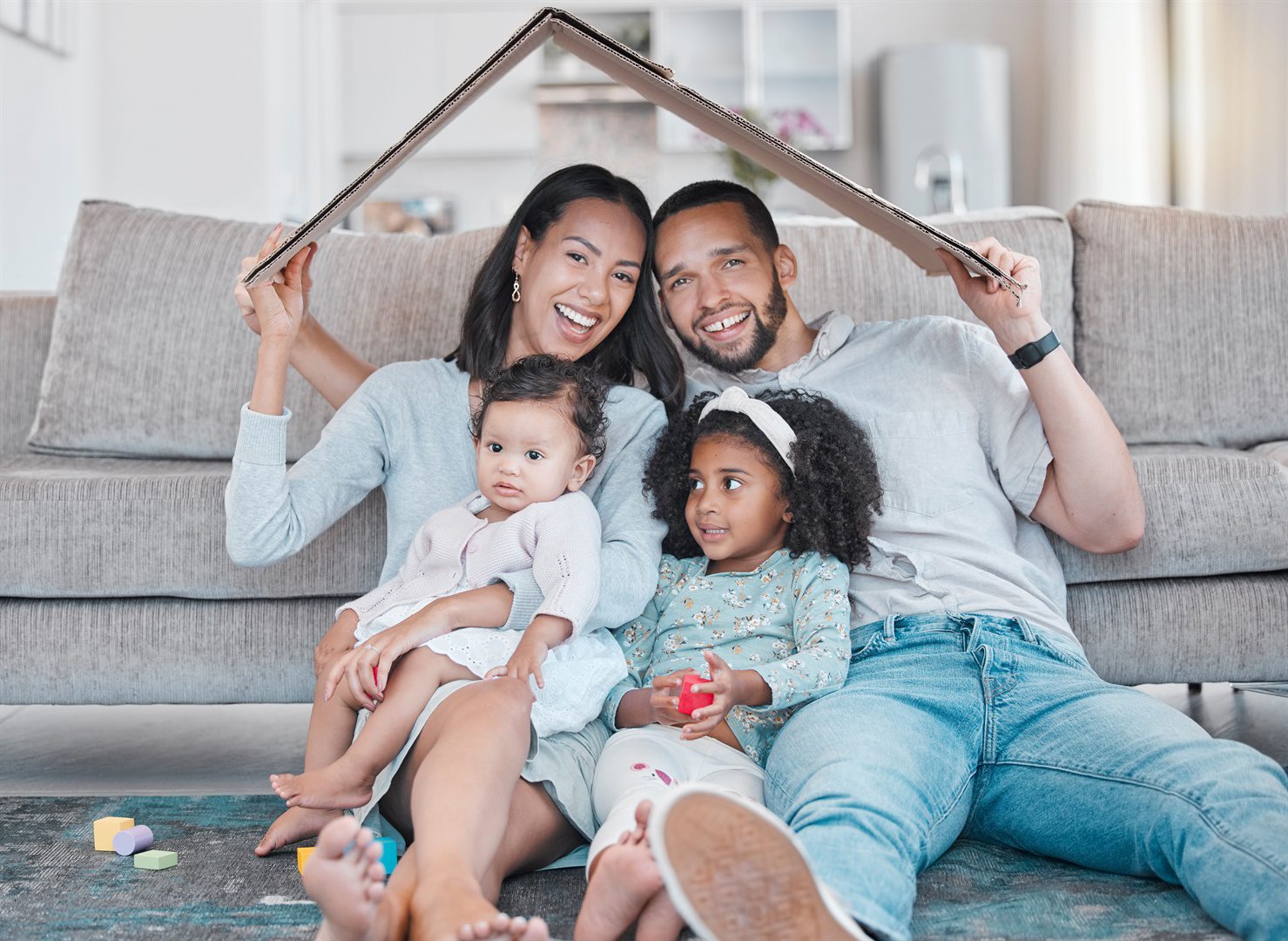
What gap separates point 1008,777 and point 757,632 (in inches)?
12.8

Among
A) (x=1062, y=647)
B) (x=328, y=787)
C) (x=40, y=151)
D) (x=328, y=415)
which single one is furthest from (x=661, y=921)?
(x=40, y=151)

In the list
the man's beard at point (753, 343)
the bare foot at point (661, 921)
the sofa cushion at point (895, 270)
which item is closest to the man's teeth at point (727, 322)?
the man's beard at point (753, 343)

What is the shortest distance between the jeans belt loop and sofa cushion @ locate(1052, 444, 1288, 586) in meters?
0.32

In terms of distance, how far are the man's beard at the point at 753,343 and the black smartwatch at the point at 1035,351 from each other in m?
0.34

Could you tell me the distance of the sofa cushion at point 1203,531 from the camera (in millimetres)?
1763

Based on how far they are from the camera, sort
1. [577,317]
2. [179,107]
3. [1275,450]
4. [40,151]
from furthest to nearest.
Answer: [179,107] < [40,151] < [1275,450] < [577,317]

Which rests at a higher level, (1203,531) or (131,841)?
(1203,531)

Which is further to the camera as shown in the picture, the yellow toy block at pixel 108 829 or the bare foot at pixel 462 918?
the yellow toy block at pixel 108 829

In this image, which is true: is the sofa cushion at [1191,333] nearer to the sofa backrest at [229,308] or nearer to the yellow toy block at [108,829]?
the sofa backrest at [229,308]

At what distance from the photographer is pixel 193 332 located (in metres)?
2.24

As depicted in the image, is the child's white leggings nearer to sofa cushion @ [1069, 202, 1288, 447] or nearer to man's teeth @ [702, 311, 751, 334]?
man's teeth @ [702, 311, 751, 334]

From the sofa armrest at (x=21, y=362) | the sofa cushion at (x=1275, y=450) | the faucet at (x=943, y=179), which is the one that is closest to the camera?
the sofa cushion at (x=1275, y=450)

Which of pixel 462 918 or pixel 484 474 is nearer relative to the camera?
pixel 462 918

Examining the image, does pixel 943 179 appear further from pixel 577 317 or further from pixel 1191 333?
pixel 577 317
